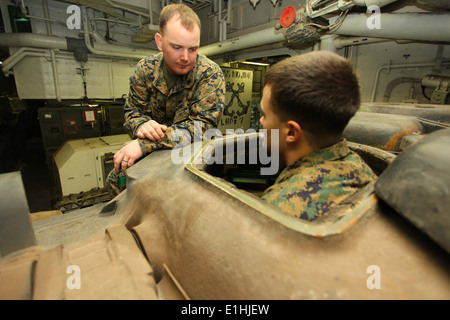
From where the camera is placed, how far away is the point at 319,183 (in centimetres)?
82

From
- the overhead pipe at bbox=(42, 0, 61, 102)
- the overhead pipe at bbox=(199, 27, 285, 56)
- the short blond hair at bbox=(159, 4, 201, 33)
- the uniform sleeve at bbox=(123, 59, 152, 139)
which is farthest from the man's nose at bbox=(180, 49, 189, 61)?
the overhead pipe at bbox=(42, 0, 61, 102)

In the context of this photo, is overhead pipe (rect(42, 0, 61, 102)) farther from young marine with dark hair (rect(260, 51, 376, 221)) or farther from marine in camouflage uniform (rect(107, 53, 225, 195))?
young marine with dark hair (rect(260, 51, 376, 221))

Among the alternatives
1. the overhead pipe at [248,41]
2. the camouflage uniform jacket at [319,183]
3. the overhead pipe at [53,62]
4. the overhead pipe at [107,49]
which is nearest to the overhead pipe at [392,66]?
the overhead pipe at [248,41]

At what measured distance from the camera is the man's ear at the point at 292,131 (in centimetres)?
91

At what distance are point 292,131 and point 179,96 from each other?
1.27 meters

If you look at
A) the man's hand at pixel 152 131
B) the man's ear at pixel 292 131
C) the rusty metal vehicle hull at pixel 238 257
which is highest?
the man's ear at pixel 292 131

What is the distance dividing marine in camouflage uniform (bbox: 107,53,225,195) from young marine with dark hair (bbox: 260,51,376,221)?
862mm

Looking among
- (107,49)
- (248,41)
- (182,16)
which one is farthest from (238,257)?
(107,49)

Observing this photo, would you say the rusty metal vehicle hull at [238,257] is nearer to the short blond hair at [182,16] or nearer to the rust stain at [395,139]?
the short blond hair at [182,16]

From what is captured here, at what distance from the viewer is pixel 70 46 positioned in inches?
215

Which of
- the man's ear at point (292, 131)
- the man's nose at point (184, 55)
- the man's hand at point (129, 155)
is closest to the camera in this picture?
the man's ear at point (292, 131)

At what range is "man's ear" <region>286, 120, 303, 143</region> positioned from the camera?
35.6 inches

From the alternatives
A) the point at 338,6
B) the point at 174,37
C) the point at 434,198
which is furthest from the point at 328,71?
the point at 338,6
